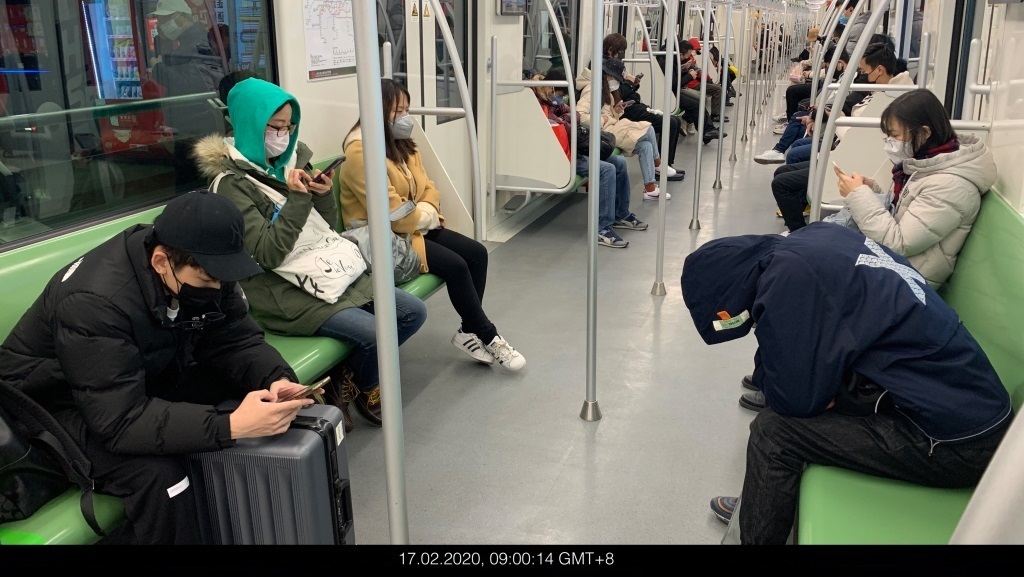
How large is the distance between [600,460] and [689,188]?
5.21 meters

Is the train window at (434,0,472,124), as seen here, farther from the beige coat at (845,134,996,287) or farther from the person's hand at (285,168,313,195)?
the beige coat at (845,134,996,287)

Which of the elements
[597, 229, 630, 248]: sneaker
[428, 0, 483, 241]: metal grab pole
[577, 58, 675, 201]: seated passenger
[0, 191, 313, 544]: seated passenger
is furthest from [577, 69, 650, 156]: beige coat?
[0, 191, 313, 544]: seated passenger

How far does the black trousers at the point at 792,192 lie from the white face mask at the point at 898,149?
198 centimetres

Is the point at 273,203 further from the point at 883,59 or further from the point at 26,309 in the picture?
the point at 883,59

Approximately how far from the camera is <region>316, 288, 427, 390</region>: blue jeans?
2787 millimetres

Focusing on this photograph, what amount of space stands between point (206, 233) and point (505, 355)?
72.4 inches

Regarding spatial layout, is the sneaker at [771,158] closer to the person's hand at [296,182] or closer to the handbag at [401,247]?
the handbag at [401,247]

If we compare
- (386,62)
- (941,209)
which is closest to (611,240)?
(386,62)

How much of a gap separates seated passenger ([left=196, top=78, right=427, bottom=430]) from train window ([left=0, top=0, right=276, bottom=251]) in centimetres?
27

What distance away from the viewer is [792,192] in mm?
4984

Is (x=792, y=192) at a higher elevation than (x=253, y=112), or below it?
below

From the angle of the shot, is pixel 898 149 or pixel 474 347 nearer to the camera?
pixel 898 149

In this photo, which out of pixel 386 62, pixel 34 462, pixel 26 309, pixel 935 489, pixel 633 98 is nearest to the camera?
pixel 34 462

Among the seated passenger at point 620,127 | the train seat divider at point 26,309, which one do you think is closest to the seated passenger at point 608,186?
the seated passenger at point 620,127
